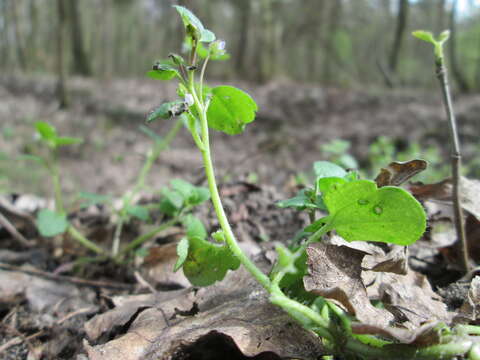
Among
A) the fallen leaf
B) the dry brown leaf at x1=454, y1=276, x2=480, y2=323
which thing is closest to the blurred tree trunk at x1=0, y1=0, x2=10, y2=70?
the fallen leaf

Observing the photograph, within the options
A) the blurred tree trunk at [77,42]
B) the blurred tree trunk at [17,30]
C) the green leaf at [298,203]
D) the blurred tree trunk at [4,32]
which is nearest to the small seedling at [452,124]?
the green leaf at [298,203]

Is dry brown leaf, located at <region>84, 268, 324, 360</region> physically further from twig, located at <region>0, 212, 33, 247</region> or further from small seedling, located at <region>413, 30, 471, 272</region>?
twig, located at <region>0, 212, 33, 247</region>

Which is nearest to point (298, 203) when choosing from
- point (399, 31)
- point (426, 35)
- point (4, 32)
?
point (426, 35)

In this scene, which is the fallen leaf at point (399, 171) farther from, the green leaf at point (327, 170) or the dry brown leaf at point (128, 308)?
the dry brown leaf at point (128, 308)

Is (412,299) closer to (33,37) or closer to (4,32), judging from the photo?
(33,37)

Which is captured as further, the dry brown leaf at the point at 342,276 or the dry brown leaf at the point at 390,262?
the dry brown leaf at the point at 390,262

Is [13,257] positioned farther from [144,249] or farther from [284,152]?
[284,152]

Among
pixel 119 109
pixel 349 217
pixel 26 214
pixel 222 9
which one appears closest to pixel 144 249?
pixel 26 214
